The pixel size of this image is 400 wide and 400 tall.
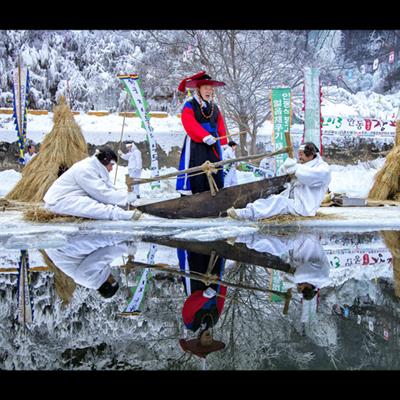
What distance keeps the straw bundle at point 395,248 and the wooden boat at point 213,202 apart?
1243 millimetres

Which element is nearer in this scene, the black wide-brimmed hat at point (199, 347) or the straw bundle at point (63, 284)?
the black wide-brimmed hat at point (199, 347)

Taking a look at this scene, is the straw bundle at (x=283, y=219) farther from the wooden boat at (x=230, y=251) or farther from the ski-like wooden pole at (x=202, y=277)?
the ski-like wooden pole at (x=202, y=277)

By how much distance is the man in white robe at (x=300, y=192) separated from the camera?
541 cm

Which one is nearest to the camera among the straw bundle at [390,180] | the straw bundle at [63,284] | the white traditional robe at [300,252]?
the straw bundle at [63,284]

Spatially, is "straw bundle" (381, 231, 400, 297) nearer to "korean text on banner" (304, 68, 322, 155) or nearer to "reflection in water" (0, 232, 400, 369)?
"reflection in water" (0, 232, 400, 369)

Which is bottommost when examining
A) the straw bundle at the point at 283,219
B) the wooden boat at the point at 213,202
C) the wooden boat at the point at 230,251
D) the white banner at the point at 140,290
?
the white banner at the point at 140,290

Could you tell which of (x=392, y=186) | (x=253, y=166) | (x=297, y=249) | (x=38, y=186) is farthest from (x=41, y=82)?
(x=297, y=249)

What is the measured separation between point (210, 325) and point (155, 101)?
13627mm

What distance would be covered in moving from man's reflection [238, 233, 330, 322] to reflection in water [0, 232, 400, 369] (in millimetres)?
12

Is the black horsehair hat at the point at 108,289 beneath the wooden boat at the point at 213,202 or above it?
beneath

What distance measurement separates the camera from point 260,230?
5051 mm

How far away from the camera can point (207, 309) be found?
7.91 feet

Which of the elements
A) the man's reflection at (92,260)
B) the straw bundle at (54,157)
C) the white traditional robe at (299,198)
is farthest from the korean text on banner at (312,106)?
the man's reflection at (92,260)
